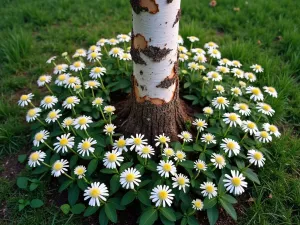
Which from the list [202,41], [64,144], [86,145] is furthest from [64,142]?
[202,41]

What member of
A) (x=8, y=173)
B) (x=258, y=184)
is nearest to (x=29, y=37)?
(x=8, y=173)

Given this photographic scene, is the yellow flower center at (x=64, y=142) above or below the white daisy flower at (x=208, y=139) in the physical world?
above

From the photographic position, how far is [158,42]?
5.87 ft

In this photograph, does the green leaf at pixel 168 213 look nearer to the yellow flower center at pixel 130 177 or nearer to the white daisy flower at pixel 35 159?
the yellow flower center at pixel 130 177

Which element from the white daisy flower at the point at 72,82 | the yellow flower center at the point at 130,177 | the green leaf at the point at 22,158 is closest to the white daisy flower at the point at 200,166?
the yellow flower center at the point at 130,177

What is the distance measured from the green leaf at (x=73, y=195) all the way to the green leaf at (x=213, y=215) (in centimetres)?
80

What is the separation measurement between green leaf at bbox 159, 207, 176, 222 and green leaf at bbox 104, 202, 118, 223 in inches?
10.5

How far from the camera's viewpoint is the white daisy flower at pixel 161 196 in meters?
1.68

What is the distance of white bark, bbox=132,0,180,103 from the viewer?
1701 millimetres

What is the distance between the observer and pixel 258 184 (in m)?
2.08

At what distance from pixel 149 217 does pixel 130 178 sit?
0.24m

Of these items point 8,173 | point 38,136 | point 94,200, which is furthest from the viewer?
point 8,173

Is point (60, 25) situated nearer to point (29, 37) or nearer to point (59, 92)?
point (29, 37)

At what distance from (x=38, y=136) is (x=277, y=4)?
131 inches
